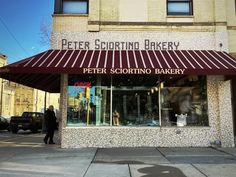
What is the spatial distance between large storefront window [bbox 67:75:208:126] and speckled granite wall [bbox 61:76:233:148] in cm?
32

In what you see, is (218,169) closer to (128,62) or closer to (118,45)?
(128,62)

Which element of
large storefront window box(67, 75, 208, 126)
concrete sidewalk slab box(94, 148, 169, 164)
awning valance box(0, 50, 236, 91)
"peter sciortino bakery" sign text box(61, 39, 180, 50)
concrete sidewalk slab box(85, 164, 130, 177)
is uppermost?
"peter sciortino bakery" sign text box(61, 39, 180, 50)

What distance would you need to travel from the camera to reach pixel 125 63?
12898mm

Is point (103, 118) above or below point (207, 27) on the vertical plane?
below

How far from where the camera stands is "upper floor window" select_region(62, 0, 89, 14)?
14805 mm

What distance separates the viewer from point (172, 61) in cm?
1310

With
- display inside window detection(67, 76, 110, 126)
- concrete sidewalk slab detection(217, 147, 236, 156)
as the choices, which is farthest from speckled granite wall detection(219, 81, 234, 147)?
display inside window detection(67, 76, 110, 126)

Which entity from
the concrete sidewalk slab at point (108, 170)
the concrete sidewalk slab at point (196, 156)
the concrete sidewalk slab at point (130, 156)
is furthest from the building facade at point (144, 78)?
the concrete sidewalk slab at point (108, 170)

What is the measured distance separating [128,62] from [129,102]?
198 centimetres

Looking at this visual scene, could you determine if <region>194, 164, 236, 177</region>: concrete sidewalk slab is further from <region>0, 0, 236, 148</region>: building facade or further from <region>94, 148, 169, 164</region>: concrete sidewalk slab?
<region>0, 0, 236, 148</region>: building facade

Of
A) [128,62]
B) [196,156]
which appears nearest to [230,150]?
[196,156]

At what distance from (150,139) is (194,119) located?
2.12m

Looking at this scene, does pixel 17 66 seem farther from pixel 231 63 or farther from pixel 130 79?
pixel 231 63

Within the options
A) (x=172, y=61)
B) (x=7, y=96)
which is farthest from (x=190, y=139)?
(x=7, y=96)
